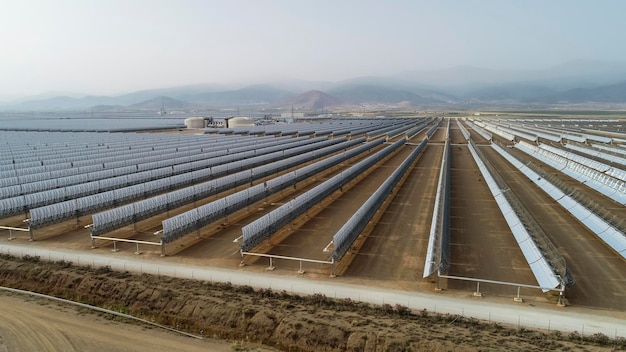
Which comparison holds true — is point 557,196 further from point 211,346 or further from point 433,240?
point 211,346

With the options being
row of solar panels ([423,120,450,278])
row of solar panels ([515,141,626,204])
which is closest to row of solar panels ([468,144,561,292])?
row of solar panels ([423,120,450,278])

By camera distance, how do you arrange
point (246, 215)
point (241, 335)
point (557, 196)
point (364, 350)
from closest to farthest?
point (364, 350), point (241, 335), point (246, 215), point (557, 196)

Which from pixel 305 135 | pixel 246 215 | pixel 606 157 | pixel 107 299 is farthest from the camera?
pixel 305 135

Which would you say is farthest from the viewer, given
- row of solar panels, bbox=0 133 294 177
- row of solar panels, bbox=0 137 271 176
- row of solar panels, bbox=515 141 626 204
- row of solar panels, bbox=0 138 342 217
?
row of solar panels, bbox=0 137 271 176

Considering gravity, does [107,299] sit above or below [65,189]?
below

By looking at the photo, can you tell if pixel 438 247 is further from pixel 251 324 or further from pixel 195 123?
pixel 195 123

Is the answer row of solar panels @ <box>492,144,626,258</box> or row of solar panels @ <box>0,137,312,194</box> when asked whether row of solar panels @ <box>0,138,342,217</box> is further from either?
row of solar panels @ <box>492,144,626,258</box>

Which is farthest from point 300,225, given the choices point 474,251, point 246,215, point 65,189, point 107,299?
point 65,189

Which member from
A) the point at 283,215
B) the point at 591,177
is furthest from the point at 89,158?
the point at 591,177
